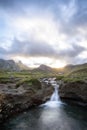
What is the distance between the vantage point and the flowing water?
30641 millimetres

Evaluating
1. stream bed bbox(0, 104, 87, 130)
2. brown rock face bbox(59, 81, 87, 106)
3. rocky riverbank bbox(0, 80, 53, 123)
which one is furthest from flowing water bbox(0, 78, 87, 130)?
brown rock face bbox(59, 81, 87, 106)

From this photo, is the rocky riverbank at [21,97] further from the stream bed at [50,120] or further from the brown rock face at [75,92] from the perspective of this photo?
the brown rock face at [75,92]

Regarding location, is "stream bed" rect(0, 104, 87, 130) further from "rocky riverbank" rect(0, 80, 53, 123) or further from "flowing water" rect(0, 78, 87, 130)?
"rocky riverbank" rect(0, 80, 53, 123)

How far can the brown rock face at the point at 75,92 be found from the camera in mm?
50281

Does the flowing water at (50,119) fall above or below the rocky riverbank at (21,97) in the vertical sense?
below

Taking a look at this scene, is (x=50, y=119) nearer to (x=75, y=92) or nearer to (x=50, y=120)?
(x=50, y=120)

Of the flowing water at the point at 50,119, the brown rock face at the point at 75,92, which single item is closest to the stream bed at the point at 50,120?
the flowing water at the point at 50,119

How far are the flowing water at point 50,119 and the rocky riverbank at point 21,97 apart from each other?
1.86 meters

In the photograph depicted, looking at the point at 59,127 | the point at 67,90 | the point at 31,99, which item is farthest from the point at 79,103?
the point at 59,127

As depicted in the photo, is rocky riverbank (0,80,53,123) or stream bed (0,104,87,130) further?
rocky riverbank (0,80,53,123)

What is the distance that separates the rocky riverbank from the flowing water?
1863 millimetres

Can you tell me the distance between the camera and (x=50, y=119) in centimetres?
3547

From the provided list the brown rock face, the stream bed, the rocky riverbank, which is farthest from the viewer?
the brown rock face

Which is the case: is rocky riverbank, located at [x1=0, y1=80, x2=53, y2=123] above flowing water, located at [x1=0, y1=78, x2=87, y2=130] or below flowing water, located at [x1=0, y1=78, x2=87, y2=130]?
above
